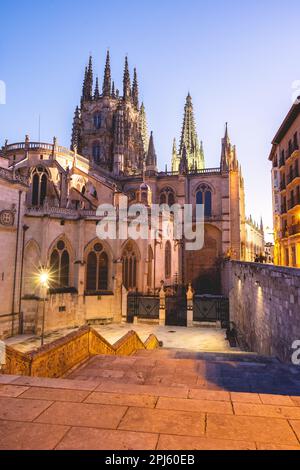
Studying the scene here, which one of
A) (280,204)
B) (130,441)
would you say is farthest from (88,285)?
(130,441)

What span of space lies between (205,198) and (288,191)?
13.3 m

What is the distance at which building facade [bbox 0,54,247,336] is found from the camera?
24219 millimetres

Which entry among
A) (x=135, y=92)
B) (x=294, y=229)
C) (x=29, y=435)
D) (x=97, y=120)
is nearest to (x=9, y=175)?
(x=29, y=435)

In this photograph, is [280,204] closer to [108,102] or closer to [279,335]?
[279,335]

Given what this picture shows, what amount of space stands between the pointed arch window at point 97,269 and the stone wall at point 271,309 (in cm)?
1293

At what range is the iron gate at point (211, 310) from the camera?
25.9 m

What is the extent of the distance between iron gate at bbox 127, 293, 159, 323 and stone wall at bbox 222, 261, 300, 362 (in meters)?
9.65

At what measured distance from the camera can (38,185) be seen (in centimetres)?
3089

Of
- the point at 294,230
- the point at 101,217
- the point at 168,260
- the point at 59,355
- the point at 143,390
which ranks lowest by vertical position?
the point at 59,355

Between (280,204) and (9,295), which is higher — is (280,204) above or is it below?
above

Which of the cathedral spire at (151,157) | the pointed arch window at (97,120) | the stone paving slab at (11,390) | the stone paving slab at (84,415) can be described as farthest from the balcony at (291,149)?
the pointed arch window at (97,120)

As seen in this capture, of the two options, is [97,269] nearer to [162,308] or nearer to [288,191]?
[162,308]
